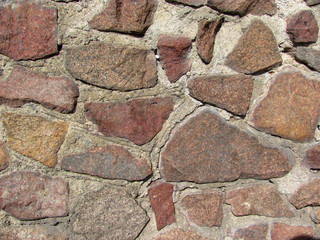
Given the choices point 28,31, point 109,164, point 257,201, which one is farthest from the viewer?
point 257,201

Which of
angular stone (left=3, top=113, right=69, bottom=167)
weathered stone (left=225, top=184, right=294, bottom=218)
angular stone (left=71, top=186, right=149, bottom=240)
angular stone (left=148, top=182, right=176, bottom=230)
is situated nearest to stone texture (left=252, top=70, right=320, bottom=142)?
weathered stone (left=225, top=184, right=294, bottom=218)

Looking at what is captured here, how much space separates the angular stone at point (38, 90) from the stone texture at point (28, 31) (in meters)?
0.05

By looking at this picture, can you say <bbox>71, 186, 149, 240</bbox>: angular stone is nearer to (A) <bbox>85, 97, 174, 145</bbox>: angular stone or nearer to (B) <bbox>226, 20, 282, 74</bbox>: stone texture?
(A) <bbox>85, 97, 174, 145</bbox>: angular stone

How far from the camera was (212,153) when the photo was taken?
896mm

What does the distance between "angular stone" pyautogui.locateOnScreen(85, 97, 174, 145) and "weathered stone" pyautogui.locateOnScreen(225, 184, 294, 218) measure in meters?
0.34

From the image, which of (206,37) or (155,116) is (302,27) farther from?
(155,116)

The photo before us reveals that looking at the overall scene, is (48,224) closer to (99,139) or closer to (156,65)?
(99,139)

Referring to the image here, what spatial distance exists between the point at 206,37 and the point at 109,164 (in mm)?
460

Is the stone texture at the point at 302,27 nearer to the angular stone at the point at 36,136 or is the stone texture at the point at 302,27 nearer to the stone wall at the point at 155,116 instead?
the stone wall at the point at 155,116

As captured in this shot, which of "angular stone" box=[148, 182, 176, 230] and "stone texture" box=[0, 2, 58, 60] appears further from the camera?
"angular stone" box=[148, 182, 176, 230]

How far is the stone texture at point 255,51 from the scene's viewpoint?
2.79 ft

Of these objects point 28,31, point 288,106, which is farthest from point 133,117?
point 288,106

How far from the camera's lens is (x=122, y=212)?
2.92ft

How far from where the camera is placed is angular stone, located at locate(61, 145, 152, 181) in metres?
0.84
